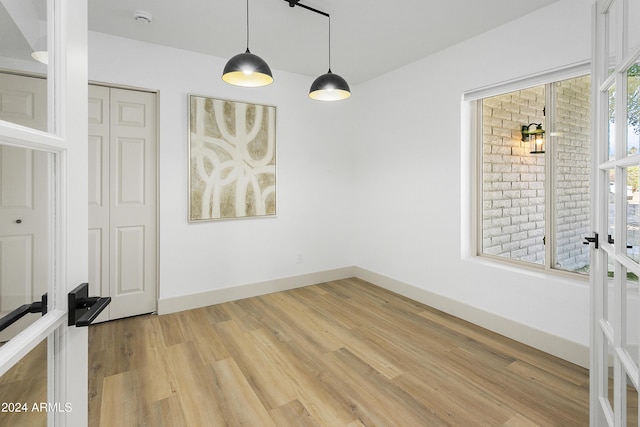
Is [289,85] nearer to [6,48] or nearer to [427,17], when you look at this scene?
[427,17]

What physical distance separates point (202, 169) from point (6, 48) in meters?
2.99

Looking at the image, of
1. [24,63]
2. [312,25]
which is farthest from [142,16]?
[24,63]

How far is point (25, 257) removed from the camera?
637 mm

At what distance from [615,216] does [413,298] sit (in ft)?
8.55

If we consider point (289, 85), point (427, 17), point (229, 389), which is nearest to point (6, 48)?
point (229, 389)

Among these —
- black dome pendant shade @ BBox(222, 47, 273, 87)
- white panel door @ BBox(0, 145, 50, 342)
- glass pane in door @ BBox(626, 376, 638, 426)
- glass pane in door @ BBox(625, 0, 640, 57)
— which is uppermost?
black dome pendant shade @ BBox(222, 47, 273, 87)

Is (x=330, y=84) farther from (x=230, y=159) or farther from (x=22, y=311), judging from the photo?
(x=22, y=311)

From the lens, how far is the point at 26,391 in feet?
2.03

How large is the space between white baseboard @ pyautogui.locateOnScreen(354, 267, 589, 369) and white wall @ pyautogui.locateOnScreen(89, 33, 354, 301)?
1108 mm

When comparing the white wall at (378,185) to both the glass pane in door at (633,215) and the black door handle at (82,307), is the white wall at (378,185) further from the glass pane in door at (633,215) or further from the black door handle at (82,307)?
the black door handle at (82,307)

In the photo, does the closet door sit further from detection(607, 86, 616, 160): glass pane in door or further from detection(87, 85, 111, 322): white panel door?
detection(607, 86, 616, 160): glass pane in door

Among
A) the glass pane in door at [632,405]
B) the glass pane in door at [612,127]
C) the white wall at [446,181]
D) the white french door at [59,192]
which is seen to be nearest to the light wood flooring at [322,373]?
the white wall at [446,181]

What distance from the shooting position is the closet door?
3.02 m

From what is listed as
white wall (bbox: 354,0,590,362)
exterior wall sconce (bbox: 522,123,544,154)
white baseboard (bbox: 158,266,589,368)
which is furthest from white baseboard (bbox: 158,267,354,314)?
exterior wall sconce (bbox: 522,123,544,154)
